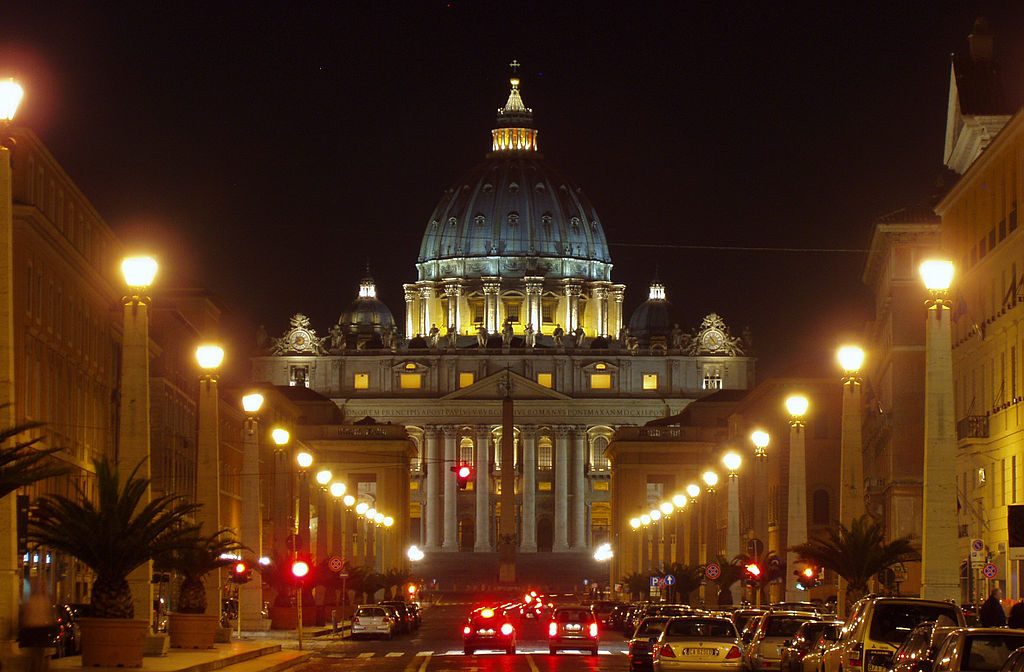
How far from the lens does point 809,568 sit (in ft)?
182

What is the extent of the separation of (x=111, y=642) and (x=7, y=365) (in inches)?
353

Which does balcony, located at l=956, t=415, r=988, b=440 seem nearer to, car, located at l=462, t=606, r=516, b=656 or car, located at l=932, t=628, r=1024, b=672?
car, located at l=462, t=606, r=516, b=656

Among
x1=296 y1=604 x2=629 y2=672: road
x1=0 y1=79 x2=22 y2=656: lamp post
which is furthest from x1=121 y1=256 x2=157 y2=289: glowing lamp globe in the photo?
x1=296 y1=604 x2=629 y2=672: road

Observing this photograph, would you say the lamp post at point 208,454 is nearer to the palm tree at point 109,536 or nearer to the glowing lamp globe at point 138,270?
the glowing lamp globe at point 138,270

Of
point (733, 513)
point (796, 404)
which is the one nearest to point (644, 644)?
point (796, 404)

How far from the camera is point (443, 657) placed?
180 feet

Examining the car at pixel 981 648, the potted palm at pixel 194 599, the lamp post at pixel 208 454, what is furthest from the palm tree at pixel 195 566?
the car at pixel 981 648

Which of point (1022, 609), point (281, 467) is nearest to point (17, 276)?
point (281, 467)

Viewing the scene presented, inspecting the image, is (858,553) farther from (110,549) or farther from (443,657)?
(110,549)

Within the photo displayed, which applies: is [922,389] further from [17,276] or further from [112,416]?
[17,276]

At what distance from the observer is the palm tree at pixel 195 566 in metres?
44.8

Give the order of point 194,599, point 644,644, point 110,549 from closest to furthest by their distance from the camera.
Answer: point 110,549, point 644,644, point 194,599

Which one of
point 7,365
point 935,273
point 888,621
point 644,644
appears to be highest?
point 935,273

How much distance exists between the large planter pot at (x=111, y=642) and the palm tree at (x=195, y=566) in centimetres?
664
